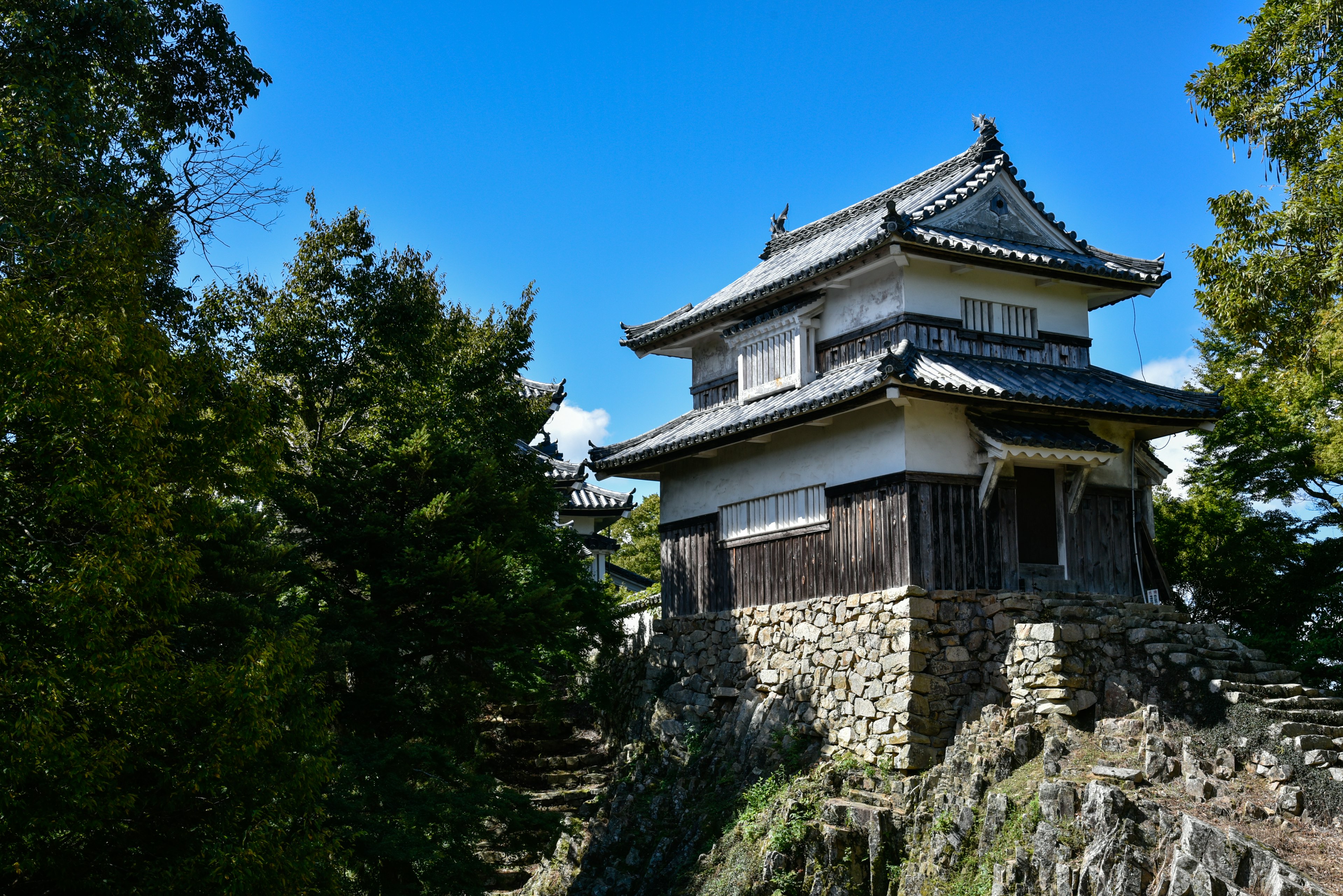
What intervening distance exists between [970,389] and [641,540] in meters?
27.9

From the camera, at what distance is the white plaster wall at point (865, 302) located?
61.1 feet

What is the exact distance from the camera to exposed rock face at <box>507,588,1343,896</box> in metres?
12.1

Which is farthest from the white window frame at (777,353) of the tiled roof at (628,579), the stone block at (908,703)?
the tiled roof at (628,579)

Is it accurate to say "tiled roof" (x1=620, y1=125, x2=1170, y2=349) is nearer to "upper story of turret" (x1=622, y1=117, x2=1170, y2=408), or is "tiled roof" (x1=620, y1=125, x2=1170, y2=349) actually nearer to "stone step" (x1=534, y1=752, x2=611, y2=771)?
"upper story of turret" (x1=622, y1=117, x2=1170, y2=408)

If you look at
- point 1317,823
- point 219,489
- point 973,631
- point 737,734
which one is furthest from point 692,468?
point 1317,823

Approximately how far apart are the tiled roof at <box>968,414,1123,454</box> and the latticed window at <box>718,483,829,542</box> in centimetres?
294

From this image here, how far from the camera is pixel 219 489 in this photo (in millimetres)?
12297

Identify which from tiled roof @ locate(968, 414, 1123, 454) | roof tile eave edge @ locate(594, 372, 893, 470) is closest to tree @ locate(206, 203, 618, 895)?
roof tile eave edge @ locate(594, 372, 893, 470)

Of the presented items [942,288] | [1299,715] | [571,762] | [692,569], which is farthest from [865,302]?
[571,762]

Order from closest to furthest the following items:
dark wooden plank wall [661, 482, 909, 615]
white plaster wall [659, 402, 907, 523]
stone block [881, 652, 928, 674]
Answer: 1. stone block [881, 652, 928, 674]
2. dark wooden plank wall [661, 482, 909, 615]
3. white plaster wall [659, 402, 907, 523]

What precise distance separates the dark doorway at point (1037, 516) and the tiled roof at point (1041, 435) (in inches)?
34.2

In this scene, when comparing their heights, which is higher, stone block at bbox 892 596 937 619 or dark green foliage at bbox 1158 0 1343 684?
dark green foliage at bbox 1158 0 1343 684

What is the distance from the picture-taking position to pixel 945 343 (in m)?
18.5

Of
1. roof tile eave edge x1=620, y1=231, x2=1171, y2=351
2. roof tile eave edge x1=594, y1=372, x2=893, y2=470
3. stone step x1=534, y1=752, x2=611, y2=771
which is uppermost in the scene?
roof tile eave edge x1=620, y1=231, x2=1171, y2=351
